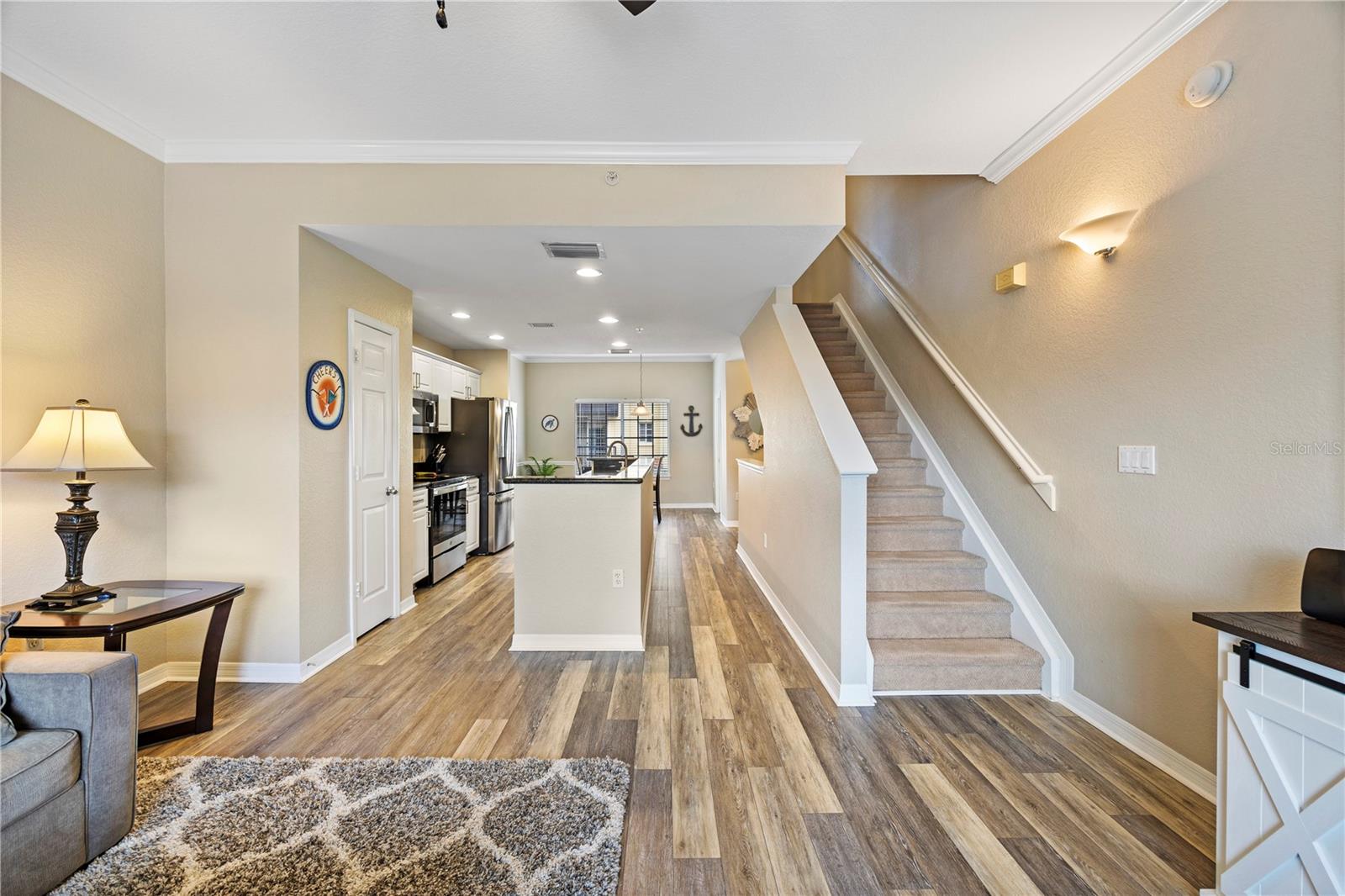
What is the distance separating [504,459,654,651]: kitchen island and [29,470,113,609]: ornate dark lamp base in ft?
6.05

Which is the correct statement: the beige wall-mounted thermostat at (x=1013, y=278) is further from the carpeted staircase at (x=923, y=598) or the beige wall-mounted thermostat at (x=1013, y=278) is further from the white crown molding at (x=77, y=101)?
the white crown molding at (x=77, y=101)

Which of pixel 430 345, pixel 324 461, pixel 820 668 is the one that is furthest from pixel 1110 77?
pixel 430 345

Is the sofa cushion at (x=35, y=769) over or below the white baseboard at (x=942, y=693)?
over

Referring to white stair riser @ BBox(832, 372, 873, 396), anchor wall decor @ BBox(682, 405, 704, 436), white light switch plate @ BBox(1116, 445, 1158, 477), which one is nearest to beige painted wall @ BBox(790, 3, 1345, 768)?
white light switch plate @ BBox(1116, 445, 1158, 477)

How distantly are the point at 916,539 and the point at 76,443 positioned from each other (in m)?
4.19

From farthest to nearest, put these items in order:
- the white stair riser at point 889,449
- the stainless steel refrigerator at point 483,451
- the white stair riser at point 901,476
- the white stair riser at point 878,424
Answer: the stainless steel refrigerator at point 483,451 < the white stair riser at point 878,424 < the white stair riser at point 889,449 < the white stair riser at point 901,476

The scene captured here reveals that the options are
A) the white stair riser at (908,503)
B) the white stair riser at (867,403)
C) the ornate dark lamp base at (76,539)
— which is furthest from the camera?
the white stair riser at (867,403)

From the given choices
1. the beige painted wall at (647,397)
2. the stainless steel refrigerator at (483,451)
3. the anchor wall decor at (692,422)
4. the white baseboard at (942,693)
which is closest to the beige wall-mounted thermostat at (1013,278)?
the white baseboard at (942,693)

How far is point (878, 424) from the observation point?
428cm

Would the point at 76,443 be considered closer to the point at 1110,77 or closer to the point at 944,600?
the point at 944,600

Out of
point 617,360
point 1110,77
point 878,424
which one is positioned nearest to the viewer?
point 1110,77

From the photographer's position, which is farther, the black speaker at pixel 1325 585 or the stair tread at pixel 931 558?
the stair tread at pixel 931 558

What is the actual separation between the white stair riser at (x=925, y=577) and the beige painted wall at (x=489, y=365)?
18.2 ft

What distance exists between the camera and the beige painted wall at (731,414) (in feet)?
24.9
